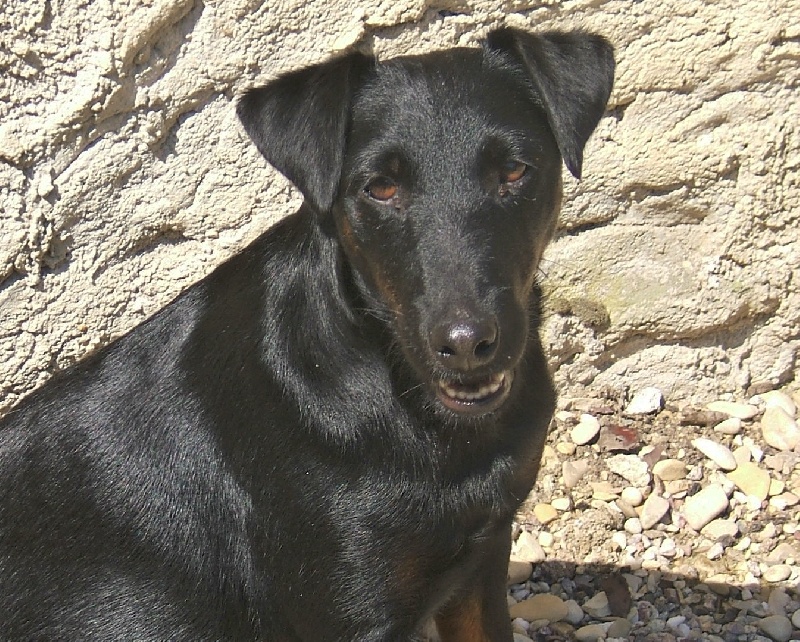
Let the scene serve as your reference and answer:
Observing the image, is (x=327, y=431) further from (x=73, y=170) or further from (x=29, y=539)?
(x=73, y=170)

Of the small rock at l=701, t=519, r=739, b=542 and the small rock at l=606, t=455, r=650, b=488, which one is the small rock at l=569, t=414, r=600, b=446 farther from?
the small rock at l=701, t=519, r=739, b=542

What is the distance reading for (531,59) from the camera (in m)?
2.96

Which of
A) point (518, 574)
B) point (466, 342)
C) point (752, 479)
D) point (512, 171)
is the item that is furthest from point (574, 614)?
point (512, 171)

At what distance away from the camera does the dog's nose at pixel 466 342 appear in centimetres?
267

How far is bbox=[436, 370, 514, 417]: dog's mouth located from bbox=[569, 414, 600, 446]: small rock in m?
1.58

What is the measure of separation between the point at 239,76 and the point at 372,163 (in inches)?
46.7

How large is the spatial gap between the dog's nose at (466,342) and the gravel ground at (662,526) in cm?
148

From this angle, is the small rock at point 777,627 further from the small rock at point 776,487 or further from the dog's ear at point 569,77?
the dog's ear at point 569,77

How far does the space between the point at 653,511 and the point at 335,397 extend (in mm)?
1669

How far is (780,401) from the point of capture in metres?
4.51

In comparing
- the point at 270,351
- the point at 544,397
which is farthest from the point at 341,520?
the point at 544,397

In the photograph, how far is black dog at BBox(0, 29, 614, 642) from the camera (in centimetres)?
284

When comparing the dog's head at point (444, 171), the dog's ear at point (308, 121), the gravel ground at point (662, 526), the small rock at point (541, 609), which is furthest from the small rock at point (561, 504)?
the dog's ear at point (308, 121)

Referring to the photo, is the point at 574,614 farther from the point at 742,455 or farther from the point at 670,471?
the point at 742,455
